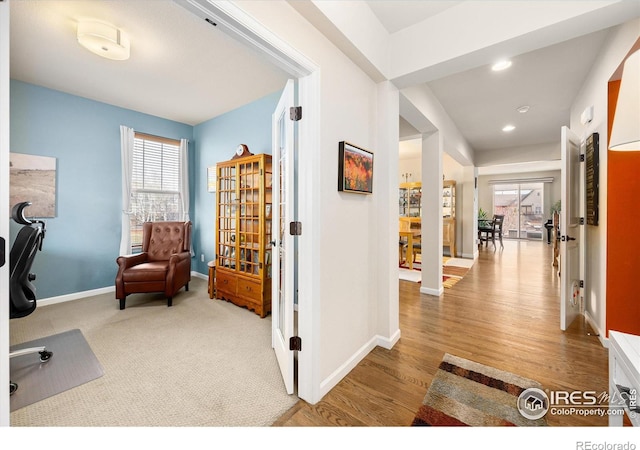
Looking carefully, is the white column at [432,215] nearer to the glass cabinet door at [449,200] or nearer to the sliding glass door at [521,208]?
the glass cabinet door at [449,200]

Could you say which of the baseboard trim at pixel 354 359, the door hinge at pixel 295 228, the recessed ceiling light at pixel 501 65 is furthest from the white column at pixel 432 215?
the door hinge at pixel 295 228

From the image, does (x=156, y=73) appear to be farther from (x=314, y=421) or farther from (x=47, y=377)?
(x=314, y=421)

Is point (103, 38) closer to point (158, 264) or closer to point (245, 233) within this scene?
point (245, 233)

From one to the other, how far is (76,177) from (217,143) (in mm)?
1958

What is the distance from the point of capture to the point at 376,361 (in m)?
2.08

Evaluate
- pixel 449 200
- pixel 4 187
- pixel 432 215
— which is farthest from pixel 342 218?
pixel 449 200

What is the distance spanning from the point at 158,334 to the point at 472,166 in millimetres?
7399

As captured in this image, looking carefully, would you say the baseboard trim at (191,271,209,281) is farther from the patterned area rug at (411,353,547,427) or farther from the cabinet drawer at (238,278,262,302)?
the patterned area rug at (411,353,547,427)

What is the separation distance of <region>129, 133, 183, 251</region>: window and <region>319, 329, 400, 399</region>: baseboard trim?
394cm

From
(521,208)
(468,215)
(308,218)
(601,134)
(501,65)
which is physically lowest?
(308,218)

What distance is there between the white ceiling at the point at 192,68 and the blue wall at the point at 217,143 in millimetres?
165

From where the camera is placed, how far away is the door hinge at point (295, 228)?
1.66m

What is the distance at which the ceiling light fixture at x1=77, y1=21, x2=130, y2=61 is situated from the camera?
2203 millimetres

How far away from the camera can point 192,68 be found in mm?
2971
